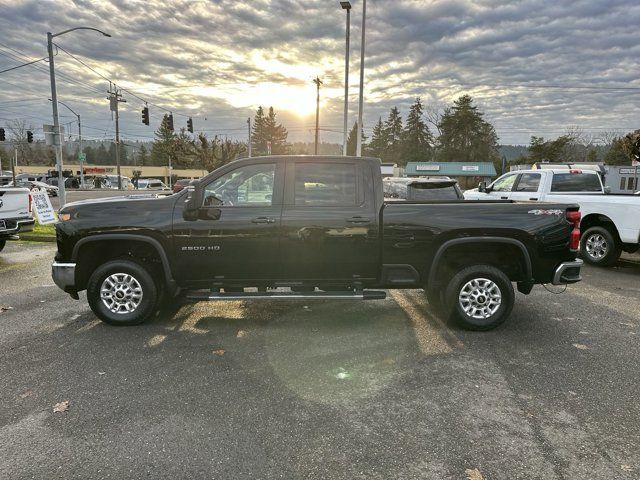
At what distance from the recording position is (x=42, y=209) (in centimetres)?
1169

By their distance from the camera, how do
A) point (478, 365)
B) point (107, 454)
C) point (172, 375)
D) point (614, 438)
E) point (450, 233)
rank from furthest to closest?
point (450, 233)
point (478, 365)
point (172, 375)
point (614, 438)
point (107, 454)

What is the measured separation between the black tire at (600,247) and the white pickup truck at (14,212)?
1193cm

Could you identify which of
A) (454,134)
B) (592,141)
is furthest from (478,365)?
(592,141)

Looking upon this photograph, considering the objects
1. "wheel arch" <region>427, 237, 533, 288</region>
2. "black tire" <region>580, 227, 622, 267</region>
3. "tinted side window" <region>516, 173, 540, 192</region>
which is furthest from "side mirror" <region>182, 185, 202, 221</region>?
"tinted side window" <region>516, 173, 540, 192</region>

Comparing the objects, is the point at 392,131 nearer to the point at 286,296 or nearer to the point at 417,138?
the point at 417,138

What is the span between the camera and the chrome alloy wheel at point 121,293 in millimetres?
5137

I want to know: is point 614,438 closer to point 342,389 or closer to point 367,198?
point 342,389

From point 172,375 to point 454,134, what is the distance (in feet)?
278

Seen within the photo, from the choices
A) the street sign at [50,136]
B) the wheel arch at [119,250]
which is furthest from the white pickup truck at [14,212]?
the street sign at [50,136]

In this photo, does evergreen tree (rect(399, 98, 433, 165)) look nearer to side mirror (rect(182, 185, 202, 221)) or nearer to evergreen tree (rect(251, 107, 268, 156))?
evergreen tree (rect(251, 107, 268, 156))

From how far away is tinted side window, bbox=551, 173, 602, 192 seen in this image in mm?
10438

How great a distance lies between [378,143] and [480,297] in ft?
350

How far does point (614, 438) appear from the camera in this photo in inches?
121

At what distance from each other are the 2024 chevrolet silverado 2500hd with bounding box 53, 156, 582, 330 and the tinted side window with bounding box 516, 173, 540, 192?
6.17m
